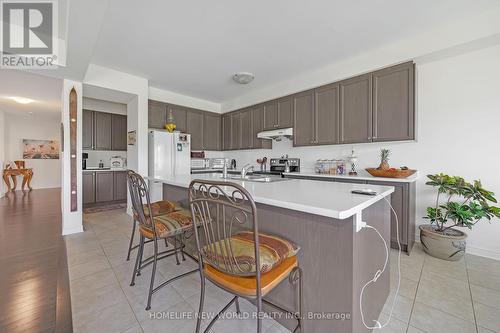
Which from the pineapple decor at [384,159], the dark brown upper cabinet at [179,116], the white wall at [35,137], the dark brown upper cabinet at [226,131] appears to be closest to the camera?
the pineapple decor at [384,159]

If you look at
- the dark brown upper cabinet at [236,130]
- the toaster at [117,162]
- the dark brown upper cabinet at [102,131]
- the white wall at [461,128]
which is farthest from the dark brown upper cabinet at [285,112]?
the dark brown upper cabinet at [102,131]

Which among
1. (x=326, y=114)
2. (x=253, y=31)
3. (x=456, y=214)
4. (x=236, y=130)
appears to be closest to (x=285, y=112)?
(x=326, y=114)

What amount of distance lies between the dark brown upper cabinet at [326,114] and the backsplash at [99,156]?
5018mm

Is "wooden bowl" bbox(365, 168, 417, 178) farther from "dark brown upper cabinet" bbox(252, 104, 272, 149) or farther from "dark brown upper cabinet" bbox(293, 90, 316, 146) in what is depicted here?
"dark brown upper cabinet" bbox(252, 104, 272, 149)

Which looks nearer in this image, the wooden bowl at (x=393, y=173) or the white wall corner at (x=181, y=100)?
the wooden bowl at (x=393, y=173)

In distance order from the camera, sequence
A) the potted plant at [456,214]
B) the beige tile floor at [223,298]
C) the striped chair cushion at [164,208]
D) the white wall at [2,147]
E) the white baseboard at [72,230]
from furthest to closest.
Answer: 1. the white wall at [2,147]
2. the white baseboard at [72,230]
3. the potted plant at [456,214]
4. the striped chair cushion at [164,208]
5. the beige tile floor at [223,298]

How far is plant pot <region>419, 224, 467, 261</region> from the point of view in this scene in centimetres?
216

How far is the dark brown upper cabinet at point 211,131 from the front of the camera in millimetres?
4961

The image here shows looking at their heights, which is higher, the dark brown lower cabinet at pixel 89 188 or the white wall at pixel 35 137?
the white wall at pixel 35 137

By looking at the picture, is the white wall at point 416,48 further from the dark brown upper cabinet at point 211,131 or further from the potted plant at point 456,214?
the dark brown upper cabinet at point 211,131

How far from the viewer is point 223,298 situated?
1653 millimetres

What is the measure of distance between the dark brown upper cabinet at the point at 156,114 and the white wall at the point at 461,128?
3.98m

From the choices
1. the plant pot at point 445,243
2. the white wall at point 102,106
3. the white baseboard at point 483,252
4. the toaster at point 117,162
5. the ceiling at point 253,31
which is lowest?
the white baseboard at point 483,252

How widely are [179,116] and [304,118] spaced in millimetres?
2615
